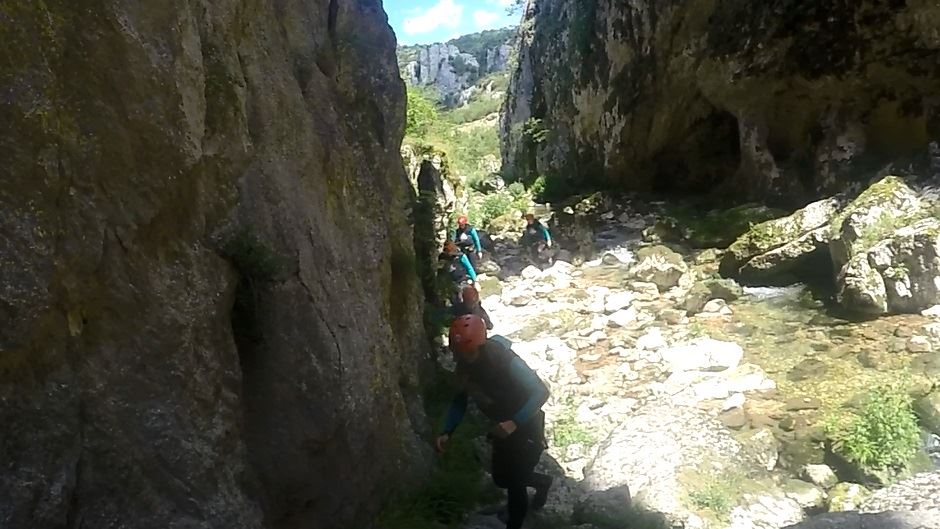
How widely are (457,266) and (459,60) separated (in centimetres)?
11252

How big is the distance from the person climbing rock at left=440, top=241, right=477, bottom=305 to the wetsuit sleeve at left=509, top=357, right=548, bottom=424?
6591 mm

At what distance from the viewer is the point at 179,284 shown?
367cm

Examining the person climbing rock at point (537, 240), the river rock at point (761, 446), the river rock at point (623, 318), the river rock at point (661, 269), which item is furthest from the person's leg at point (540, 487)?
the person climbing rock at point (537, 240)

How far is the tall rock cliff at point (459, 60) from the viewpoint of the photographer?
11315 cm

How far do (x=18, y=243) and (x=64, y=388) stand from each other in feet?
2.12

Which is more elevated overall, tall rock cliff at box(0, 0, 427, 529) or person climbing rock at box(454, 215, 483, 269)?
tall rock cliff at box(0, 0, 427, 529)

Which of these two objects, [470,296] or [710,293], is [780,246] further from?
[470,296]

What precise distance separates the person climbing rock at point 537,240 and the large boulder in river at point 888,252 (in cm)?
722

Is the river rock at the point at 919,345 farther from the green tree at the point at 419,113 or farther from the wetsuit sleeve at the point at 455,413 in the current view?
the green tree at the point at 419,113

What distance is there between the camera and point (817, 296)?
13031 millimetres

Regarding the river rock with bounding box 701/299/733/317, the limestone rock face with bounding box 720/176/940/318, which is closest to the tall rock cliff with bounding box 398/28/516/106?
the limestone rock face with bounding box 720/176/940/318

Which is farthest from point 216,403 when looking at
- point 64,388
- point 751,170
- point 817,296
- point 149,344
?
point 751,170

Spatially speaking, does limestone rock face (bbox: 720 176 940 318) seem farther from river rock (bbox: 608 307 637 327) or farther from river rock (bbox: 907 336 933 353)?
river rock (bbox: 608 307 637 327)

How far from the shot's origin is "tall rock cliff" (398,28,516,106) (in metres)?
113
